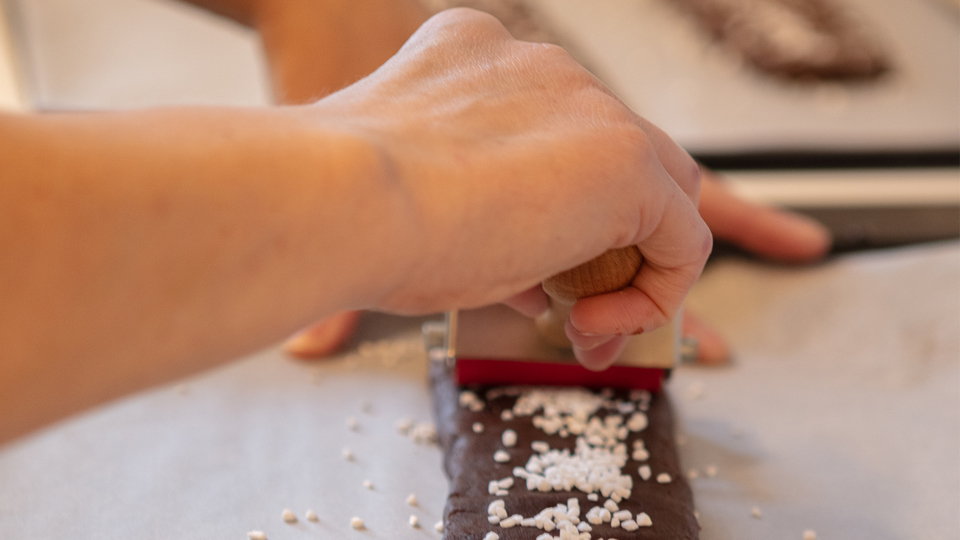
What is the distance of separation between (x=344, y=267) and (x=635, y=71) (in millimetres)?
998

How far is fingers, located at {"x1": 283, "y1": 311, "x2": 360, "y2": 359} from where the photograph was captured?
738mm

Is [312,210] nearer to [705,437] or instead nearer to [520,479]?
[520,479]

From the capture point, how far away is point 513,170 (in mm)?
346

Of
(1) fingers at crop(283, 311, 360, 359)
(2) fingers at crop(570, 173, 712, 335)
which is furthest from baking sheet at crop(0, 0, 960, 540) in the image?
(2) fingers at crop(570, 173, 712, 335)

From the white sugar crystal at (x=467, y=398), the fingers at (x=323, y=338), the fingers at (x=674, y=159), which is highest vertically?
the fingers at (x=674, y=159)

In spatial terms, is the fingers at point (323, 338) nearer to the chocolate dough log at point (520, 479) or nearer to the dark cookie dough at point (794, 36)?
the chocolate dough log at point (520, 479)

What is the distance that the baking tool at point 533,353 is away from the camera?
56 centimetres

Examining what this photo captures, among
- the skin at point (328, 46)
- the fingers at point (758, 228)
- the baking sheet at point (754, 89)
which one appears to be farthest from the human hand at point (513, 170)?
the baking sheet at point (754, 89)

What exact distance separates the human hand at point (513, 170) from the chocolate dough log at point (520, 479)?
127 mm

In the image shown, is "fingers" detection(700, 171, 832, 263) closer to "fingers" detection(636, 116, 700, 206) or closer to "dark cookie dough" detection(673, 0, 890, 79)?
"dark cookie dough" detection(673, 0, 890, 79)

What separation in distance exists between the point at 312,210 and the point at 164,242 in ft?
0.19

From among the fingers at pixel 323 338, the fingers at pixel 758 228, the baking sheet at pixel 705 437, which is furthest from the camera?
the fingers at pixel 758 228

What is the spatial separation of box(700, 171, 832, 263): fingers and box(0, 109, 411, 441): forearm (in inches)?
26.9

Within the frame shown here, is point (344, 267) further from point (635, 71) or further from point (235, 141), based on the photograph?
point (635, 71)
